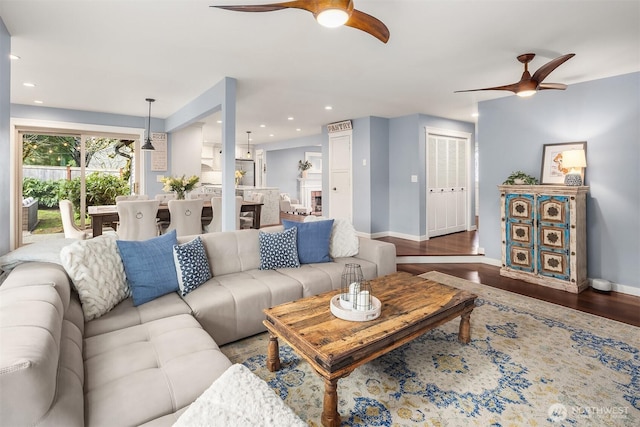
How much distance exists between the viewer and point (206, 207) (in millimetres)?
5055

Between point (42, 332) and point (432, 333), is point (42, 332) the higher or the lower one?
the higher one

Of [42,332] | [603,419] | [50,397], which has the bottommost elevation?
[603,419]

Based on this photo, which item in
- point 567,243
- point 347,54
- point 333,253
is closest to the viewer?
point 347,54

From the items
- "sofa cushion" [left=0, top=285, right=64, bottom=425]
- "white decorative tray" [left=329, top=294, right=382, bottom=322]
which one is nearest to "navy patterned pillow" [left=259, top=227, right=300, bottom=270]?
"white decorative tray" [left=329, top=294, right=382, bottom=322]

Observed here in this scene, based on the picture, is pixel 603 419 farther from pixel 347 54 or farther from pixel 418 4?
pixel 347 54

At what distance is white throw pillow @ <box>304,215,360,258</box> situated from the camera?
137 inches

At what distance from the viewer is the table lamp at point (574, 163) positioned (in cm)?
374

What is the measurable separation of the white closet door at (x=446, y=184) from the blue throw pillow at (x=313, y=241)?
11.7 ft

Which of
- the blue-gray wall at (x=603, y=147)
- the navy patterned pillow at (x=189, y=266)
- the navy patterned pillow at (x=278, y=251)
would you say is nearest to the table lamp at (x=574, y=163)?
the blue-gray wall at (x=603, y=147)

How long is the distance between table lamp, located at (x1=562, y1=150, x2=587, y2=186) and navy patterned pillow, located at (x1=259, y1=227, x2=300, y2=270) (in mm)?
3373

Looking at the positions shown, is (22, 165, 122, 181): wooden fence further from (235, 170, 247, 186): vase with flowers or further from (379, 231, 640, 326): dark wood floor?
(379, 231, 640, 326): dark wood floor

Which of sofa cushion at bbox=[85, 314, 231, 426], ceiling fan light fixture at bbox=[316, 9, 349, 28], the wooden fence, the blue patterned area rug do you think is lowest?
the blue patterned area rug

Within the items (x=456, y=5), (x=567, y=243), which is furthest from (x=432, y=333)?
(x=456, y=5)

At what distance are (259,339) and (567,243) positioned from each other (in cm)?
361
